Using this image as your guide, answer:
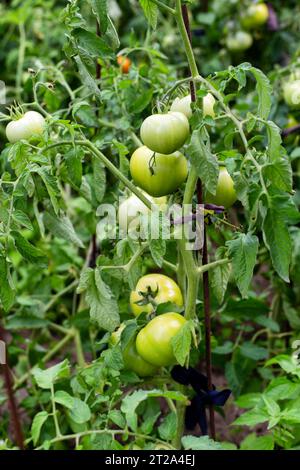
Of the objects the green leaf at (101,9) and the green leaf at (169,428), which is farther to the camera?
the green leaf at (169,428)

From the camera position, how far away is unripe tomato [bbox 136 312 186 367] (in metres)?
0.92

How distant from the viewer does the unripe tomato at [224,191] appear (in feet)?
3.07

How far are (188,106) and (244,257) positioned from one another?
0.22 metres

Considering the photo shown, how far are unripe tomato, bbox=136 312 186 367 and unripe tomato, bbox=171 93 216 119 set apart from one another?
275mm

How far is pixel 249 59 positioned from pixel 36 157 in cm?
160

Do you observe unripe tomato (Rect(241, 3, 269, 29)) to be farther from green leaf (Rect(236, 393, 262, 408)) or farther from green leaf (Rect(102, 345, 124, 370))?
green leaf (Rect(102, 345, 124, 370))

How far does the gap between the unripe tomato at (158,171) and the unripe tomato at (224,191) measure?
49 millimetres

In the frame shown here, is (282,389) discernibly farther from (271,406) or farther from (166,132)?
(166,132)

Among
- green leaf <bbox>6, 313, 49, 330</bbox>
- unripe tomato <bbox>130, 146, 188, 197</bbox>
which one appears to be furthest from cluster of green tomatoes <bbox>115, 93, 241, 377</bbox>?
green leaf <bbox>6, 313, 49, 330</bbox>

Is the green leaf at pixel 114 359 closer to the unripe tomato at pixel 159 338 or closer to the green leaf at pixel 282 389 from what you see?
the unripe tomato at pixel 159 338

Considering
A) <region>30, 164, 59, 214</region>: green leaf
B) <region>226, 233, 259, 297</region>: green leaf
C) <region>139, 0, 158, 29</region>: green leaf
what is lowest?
<region>226, 233, 259, 297</region>: green leaf

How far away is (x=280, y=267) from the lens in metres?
0.78

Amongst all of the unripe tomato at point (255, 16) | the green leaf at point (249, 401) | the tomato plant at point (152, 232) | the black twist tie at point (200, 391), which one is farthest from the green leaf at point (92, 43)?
the unripe tomato at point (255, 16)
